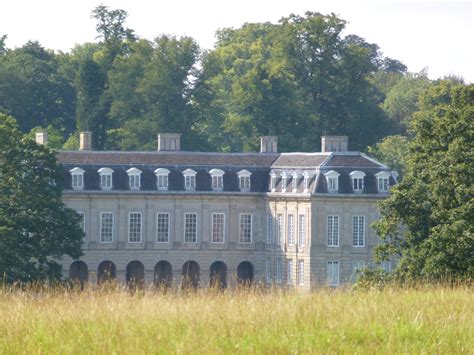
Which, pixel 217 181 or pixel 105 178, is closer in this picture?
pixel 105 178

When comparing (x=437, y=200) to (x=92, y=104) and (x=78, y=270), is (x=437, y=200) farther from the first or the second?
(x=92, y=104)

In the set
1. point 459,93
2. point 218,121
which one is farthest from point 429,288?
point 218,121

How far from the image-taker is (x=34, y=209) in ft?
210

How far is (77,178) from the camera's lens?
280 ft

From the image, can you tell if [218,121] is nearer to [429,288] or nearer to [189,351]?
[429,288]

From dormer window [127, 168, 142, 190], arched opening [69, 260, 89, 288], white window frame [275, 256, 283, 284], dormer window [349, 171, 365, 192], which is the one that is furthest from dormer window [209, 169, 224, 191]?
arched opening [69, 260, 89, 288]

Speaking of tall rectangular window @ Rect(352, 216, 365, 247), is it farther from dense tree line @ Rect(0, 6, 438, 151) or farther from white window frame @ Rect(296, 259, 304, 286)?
dense tree line @ Rect(0, 6, 438, 151)

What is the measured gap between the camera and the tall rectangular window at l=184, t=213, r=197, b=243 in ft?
289

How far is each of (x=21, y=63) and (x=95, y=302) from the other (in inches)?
3661

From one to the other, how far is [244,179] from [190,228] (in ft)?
12.6

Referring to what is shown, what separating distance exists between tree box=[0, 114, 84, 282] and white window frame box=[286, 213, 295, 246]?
2036 cm

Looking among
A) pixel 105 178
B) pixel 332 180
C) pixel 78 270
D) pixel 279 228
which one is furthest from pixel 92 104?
pixel 332 180

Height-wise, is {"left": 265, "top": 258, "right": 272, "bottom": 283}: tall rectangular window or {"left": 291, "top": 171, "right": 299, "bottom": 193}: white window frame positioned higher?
{"left": 291, "top": 171, "right": 299, "bottom": 193}: white window frame

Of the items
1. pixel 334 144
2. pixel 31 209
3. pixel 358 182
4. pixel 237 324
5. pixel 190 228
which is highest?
pixel 334 144
